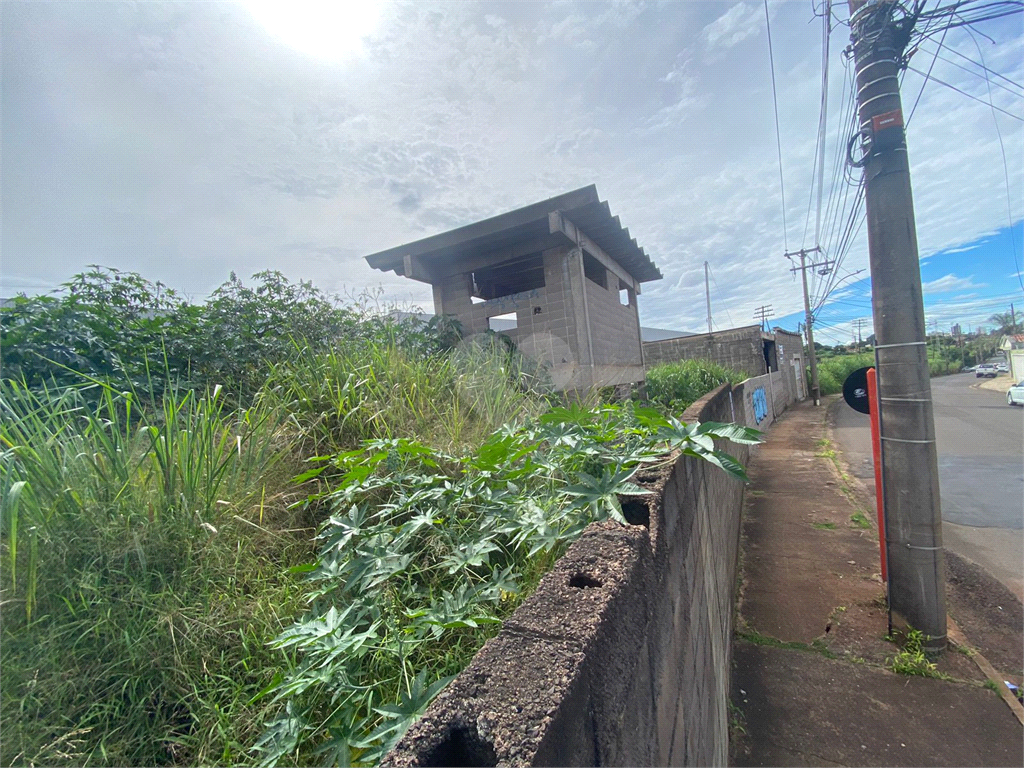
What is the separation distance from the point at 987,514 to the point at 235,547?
828cm

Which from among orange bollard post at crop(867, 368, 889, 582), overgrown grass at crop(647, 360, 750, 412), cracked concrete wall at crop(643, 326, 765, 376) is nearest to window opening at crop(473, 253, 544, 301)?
overgrown grass at crop(647, 360, 750, 412)

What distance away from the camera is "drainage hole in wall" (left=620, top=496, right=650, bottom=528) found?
1408mm

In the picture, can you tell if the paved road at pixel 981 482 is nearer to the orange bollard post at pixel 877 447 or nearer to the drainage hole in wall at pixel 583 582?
the orange bollard post at pixel 877 447

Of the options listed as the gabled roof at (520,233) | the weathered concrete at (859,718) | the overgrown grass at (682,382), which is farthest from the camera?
the overgrown grass at (682,382)

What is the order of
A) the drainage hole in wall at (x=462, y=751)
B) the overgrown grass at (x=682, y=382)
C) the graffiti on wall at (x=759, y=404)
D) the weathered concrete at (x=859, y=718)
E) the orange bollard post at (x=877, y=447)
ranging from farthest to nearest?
the graffiti on wall at (x=759, y=404) → the overgrown grass at (x=682, y=382) → the orange bollard post at (x=877, y=447) → the weathered concrete at (x=859, y=718) → the drainage hole in wall at (x=462, y=751)

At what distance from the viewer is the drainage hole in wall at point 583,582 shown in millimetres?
1070

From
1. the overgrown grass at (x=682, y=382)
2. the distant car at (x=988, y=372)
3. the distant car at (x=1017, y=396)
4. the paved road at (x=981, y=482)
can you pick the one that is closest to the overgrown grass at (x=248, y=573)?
the paved road at (x=981, y=482)

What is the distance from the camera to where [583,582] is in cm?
109

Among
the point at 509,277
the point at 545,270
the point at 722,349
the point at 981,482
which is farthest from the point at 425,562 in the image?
the point at 722,349

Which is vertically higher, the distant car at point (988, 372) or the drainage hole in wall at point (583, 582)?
the drainage hole in wall at point (583, 582)

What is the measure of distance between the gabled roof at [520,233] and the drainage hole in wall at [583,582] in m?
5.48

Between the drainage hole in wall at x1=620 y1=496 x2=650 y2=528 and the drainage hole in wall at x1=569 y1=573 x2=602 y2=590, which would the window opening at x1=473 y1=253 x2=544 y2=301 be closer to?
the drainage hole in wall at x1=620 y1=496 x2=650 y2=528

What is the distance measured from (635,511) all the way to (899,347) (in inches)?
115

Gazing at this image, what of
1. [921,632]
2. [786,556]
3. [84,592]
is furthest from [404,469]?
[786,556]
